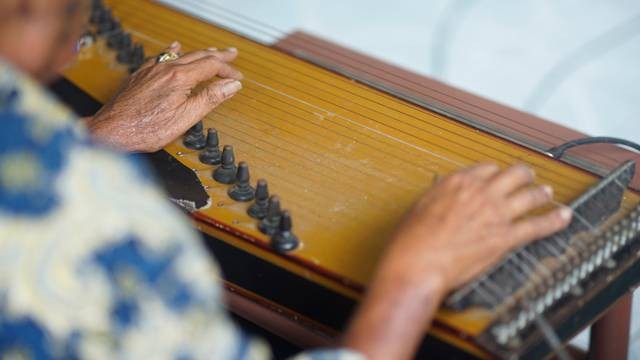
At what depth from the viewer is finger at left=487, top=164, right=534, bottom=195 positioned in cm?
126

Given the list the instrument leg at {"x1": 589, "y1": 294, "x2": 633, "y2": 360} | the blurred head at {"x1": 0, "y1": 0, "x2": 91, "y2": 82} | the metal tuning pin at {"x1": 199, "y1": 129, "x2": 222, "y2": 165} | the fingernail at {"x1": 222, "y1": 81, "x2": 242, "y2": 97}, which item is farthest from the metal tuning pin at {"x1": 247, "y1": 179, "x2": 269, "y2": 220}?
the instrument leg at {"x1": 589, "y1": 294, "x2": 633, "y2": 360}

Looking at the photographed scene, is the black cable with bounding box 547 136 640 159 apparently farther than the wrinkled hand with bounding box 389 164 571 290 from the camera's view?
Yes

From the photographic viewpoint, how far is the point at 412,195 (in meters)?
1.52

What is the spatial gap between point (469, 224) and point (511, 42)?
2413 millimetres

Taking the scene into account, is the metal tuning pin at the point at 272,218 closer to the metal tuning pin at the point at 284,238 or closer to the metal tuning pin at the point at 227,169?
the metal tuning pin at the point at 284,238

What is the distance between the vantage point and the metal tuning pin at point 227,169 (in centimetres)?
157

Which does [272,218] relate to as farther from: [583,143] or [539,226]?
[583,143]

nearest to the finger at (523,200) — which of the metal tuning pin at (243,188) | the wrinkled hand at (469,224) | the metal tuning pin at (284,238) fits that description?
the wrinkled hand at (469,224)

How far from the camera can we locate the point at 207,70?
5.73 ft

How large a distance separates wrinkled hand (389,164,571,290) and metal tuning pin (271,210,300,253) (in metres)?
0.22

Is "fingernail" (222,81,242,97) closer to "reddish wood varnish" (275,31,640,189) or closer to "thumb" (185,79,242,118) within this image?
"thumb" (185,79,242,118)

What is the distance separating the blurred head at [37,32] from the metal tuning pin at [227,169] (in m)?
0.58

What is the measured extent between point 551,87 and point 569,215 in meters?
2.06

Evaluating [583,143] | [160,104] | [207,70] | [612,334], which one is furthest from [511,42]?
[160,104]
